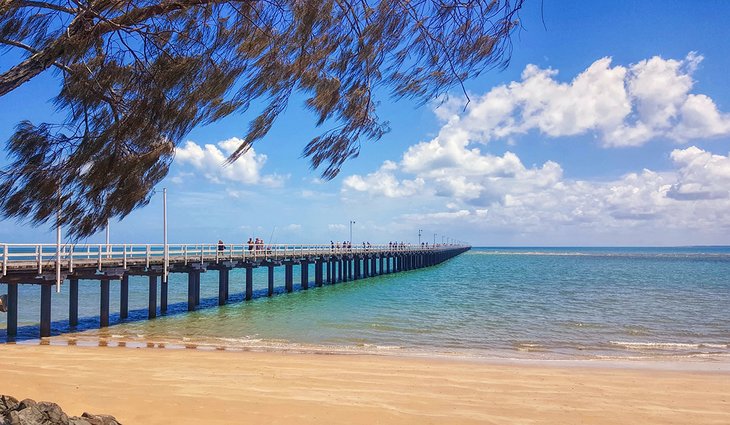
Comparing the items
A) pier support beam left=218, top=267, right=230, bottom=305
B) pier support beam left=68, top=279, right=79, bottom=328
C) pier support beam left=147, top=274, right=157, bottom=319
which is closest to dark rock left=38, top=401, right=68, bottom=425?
pier support beam left=68, top=279, right=79, bottom=328

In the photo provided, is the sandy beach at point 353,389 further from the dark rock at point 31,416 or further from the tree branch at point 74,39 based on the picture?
the tree branch at point 74,39

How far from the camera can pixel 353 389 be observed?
35.6 feet

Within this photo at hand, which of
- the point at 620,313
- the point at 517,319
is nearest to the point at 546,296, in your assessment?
the point at 620,313

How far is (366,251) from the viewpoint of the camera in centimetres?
5425

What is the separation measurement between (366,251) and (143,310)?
27949 mm

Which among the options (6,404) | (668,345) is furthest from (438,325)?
(6,404)

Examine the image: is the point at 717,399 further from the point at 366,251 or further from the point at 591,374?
the point at 366,251

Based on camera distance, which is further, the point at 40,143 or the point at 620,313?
the point at 620,313

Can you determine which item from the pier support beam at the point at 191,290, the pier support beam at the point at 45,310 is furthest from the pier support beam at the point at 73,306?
the pier support beam at the point at 191,290

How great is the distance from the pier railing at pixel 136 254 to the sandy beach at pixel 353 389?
8.18 ft

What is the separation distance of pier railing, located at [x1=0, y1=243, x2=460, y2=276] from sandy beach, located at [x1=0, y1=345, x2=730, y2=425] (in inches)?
98.1

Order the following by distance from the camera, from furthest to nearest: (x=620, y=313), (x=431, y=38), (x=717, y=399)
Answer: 1. (x=620, y=313)
2. (x=717, y=399)
3. (x=431, y=38)

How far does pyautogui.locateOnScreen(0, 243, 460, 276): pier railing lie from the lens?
1798cm

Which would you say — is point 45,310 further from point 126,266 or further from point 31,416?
point 31,416
